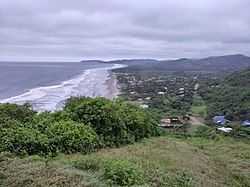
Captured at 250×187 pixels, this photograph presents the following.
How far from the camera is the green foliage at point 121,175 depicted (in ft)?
28.3

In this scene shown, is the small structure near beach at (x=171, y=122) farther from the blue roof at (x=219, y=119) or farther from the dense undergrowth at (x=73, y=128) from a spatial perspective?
the dense undergrowth at (x=73, y=128)

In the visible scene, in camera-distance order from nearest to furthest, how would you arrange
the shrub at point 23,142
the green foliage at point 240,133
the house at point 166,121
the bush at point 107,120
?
1. the shrub at point 23,142
2. the bush at point 107,120
3. the green foliage at point 240,133
4. the house at point 166,121

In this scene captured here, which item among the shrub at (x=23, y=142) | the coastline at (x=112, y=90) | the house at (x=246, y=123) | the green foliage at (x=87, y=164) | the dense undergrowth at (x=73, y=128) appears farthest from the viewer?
the coastline at (x=112, y=90)

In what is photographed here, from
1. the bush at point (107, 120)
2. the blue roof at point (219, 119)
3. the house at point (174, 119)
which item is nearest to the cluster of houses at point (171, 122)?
the house at point (174, 119)

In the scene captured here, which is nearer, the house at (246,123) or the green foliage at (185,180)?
the green foliage at (185,180)

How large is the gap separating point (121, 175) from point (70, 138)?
5.91 m

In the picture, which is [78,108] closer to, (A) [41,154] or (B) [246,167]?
(A) [41,154]

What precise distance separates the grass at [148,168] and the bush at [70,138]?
1.16 metres

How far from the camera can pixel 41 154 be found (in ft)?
42.9

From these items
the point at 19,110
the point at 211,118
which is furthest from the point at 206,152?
the point at 211,118

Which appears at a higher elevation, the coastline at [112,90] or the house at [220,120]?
the coastline at [112,90]

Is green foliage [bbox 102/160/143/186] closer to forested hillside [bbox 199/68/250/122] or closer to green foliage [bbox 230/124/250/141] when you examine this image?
green foliage [bbox 230/124/250/141]

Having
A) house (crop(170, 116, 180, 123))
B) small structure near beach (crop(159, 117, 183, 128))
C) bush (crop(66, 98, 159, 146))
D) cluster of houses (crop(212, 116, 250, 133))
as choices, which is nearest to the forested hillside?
cluster of houses (crop(212, 116, 250, 133))

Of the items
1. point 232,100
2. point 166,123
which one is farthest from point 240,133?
point 232,100
